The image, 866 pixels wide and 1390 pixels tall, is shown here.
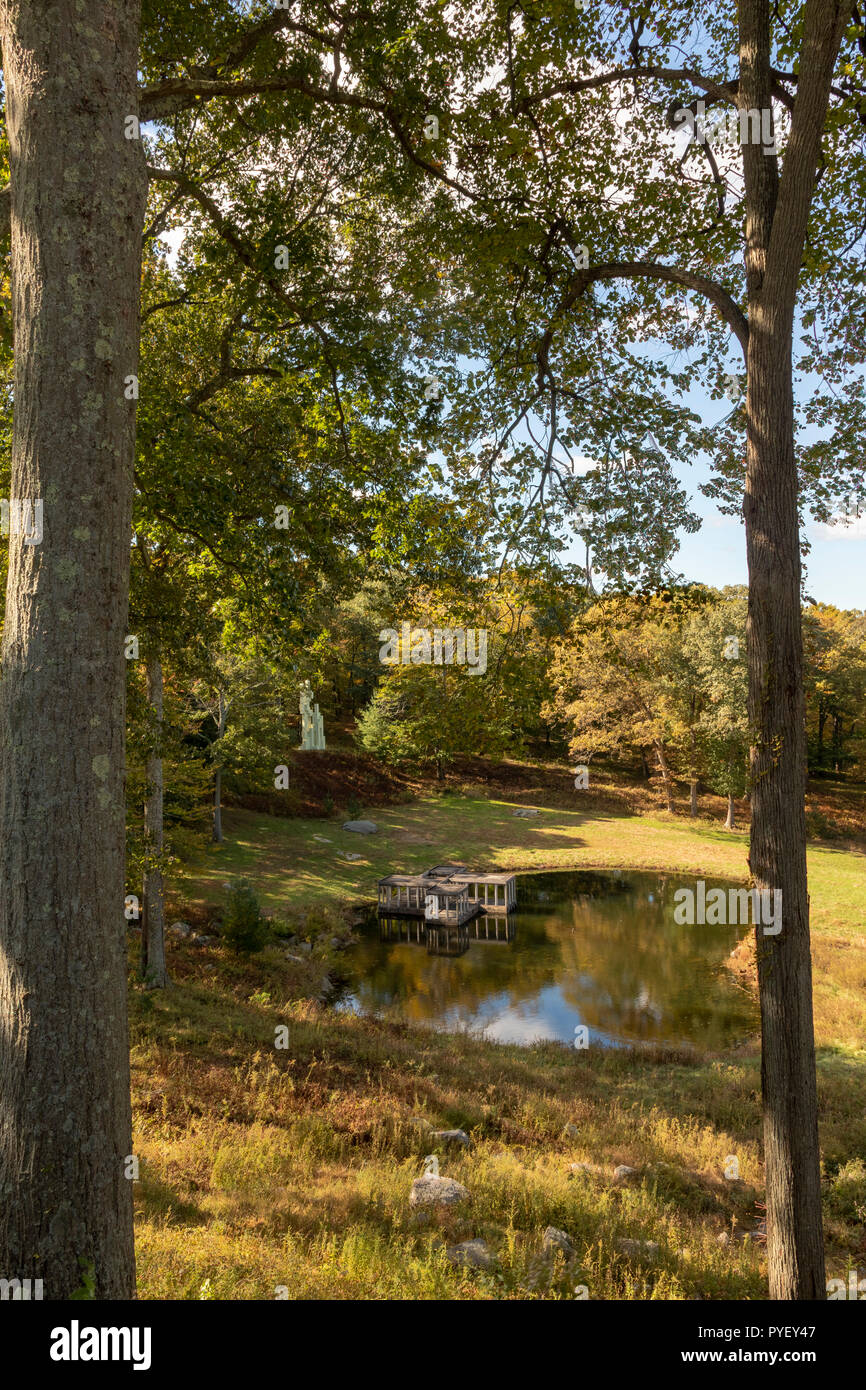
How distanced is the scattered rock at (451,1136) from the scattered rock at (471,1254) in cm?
260

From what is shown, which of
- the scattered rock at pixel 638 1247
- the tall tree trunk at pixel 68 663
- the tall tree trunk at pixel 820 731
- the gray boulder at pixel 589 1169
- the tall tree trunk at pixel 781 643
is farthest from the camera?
the tall tree trunk at pixel 820 731

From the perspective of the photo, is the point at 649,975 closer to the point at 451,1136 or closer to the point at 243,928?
the point at 243,928

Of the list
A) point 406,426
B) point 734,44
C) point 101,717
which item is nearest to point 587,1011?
point 406,426

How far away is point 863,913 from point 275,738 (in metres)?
19.9

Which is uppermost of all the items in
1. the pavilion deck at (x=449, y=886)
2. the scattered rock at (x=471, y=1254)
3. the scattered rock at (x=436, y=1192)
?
the scattered rock at (x=471, y=1254)

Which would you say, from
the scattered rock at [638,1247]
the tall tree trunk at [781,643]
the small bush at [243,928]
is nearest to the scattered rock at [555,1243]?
the scattered rock at [638,1247]

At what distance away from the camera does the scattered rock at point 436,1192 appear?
6.55m

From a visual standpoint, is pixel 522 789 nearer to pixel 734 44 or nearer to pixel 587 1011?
pixel 587 1011

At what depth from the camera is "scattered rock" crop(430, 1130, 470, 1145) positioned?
328 inches

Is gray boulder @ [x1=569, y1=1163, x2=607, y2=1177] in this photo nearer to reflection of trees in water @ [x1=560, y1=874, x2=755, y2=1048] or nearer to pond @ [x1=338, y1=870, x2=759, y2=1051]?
pond @ [x1=338, y1=870, x2=759, y2=1051]

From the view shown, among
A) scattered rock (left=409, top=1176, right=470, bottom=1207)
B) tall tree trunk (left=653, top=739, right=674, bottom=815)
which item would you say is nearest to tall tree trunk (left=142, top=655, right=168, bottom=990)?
scattered rock (left=409, top=1176, right=470, bottom=1207)

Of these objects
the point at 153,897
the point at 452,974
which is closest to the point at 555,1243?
the point at 153,897

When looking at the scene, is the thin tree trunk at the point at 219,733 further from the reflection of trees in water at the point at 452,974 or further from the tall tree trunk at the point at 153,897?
the reflection of trees in water at the point at 452,974

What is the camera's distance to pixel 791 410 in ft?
18.1
